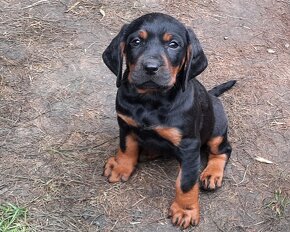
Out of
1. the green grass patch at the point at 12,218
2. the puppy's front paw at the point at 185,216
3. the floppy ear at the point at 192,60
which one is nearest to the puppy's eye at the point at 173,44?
the floppy ear at the point at 192,60

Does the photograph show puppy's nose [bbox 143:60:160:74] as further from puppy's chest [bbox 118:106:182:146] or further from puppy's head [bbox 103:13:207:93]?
puppy's chest [bbox 118:106:182:146]

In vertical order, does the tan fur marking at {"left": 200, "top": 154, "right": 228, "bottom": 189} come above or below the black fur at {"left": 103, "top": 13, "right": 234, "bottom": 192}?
below

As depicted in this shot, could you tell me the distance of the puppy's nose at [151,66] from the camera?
353 centimetres

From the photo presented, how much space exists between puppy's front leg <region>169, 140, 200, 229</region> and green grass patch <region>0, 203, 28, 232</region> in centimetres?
109

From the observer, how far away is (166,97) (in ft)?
12.7

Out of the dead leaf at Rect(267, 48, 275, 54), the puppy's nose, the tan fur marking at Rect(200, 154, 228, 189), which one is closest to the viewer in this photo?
the puppy's nose

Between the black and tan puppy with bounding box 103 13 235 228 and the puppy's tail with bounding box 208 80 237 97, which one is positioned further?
the puppy's tail with bounding box 208 80 237 97

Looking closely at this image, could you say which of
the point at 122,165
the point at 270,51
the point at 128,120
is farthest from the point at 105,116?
the point at 270,51

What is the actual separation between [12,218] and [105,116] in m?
1.42

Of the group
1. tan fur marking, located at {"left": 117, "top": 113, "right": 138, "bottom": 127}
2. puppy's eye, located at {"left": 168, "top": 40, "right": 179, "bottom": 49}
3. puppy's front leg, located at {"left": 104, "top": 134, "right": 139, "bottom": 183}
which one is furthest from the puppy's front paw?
puppy's eye, located at {"left": 168, "top": 40, "right": 179, "bottom": 49}

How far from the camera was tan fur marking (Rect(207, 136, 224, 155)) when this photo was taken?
4.45m

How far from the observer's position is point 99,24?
6324mm

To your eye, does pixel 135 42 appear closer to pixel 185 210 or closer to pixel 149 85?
pixel 149 85

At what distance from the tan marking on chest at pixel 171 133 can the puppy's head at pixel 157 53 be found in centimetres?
29
